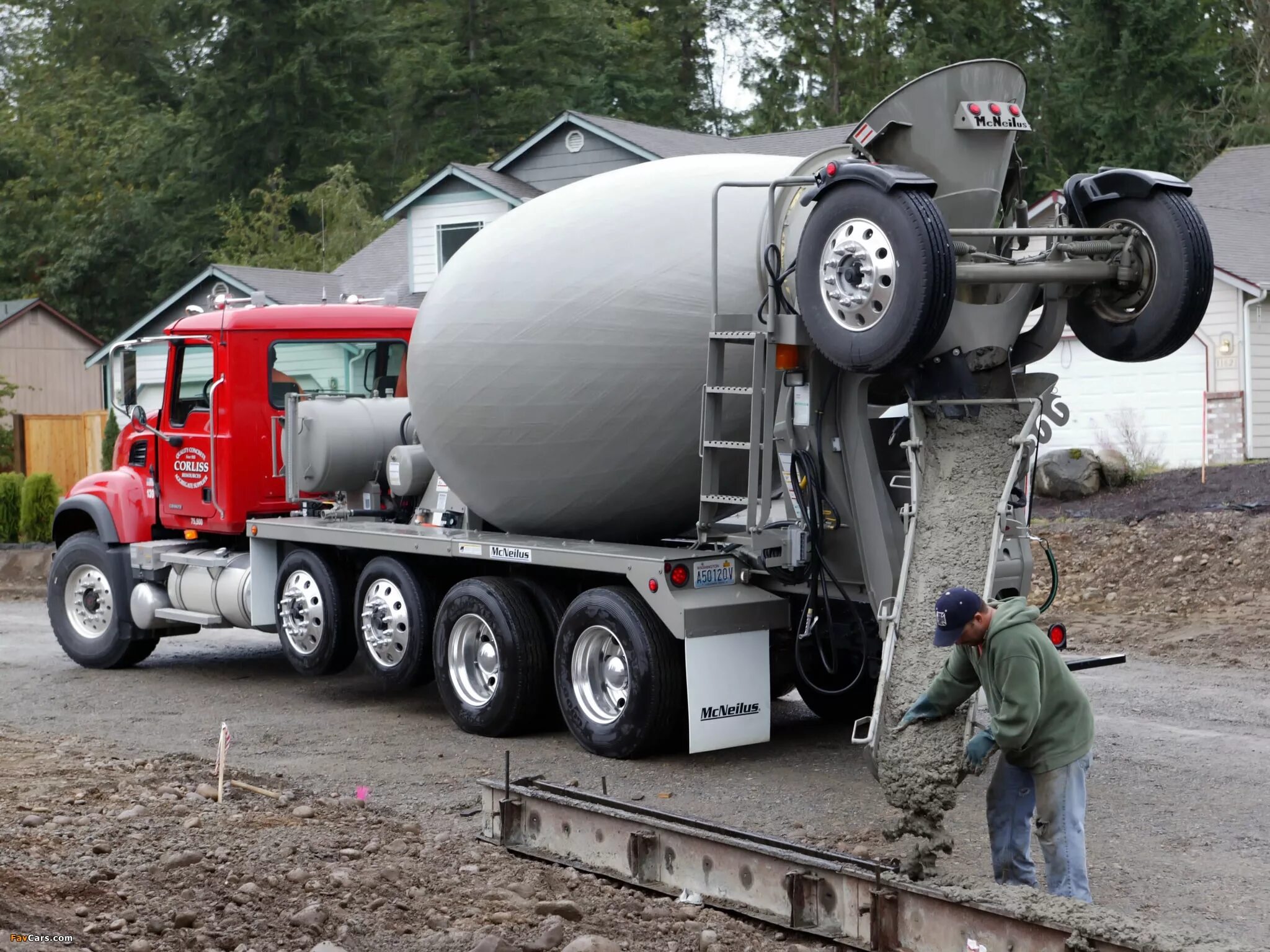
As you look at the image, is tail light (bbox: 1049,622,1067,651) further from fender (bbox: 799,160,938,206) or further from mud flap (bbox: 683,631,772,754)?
fender (bbox: 799,160,938,206)

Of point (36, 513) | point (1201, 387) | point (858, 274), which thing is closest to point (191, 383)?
point (858, 274)

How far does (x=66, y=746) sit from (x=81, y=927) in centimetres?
478

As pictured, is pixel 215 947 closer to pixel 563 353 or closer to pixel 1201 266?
pixel 563 353

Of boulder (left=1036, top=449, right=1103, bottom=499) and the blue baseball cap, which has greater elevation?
boulder (left=1036, top=449, right=1103, bottom=499)

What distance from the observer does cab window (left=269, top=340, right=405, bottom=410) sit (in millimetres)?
13203

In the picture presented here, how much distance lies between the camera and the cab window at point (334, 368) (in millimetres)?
13203

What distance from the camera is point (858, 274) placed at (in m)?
8.34

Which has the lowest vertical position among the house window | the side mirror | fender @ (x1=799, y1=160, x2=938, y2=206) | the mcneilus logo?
the mcneilus logo

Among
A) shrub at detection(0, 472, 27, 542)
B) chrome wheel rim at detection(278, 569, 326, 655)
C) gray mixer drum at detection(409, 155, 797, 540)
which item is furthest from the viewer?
shrub at detection(0, 472, 27, 542)

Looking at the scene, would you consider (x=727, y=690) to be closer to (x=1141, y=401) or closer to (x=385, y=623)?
(x=385, y=623)

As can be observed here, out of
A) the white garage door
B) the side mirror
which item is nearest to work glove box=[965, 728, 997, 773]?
the side mirror

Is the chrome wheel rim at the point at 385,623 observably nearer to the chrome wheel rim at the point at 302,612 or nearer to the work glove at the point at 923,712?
the chrome wheel rim at the point at 302,612
